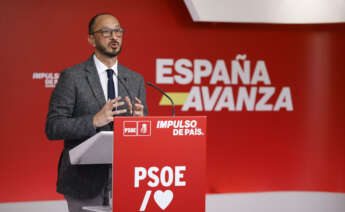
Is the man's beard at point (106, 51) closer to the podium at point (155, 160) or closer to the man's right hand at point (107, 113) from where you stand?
the man's right hand at point (107, 113)

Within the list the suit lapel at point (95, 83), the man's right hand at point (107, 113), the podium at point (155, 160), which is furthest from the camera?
the suit lapel at point (95, 83)

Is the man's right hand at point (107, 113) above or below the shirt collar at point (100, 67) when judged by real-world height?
below

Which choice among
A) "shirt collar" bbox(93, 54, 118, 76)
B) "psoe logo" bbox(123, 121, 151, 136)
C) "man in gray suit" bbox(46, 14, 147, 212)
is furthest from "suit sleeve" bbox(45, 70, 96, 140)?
"psoe logo" bbox(123, 121, 151, 136)

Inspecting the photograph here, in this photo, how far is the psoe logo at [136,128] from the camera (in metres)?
1.59

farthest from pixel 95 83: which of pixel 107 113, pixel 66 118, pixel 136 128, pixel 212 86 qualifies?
pixel 212 86

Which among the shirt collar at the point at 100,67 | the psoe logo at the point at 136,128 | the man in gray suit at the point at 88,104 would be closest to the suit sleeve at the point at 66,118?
the man in gray suit at the point at 88,104

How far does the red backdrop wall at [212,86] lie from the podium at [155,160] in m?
2.87

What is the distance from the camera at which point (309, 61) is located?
196 inches

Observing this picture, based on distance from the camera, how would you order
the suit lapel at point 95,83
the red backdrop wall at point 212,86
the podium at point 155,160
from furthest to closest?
the red backdrop wall at point 212,86 < the suit lapel at point 95,83 < the podium at point 155,160

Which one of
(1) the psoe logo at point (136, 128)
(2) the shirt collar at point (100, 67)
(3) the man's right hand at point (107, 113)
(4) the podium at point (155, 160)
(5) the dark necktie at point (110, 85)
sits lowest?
(4) the podium at point (155, 160)

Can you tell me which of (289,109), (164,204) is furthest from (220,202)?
(164,204)

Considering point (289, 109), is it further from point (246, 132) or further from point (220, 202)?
point (220, 202)

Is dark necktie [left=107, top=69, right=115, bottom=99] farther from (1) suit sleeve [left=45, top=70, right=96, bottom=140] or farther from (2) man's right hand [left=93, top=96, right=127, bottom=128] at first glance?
(2) man's right hand [left=93, top=96, right=127, bottom=128]

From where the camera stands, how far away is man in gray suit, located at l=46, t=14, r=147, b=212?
1.95 metres
